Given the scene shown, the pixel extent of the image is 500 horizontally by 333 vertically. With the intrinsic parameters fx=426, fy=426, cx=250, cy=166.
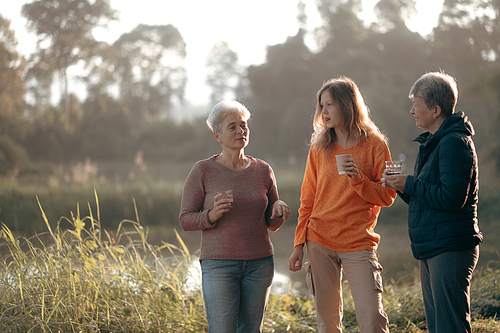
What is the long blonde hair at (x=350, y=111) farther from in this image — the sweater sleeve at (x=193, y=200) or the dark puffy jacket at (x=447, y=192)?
the sweater sleeve at (x=193, y=200)

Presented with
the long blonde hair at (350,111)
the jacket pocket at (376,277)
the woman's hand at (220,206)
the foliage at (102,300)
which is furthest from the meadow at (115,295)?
the long blonde hair at (350,111)

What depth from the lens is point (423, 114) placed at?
6.46ft

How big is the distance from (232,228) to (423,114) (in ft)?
3.45

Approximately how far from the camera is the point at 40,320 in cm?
234

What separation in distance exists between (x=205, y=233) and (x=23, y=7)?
20028 mm

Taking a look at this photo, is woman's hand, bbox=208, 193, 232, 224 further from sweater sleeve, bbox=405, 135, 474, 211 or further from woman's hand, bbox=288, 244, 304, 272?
sweater sleeve, bbox=405, 135, 474, 211

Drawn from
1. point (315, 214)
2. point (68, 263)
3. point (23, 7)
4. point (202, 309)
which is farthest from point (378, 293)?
point (23, 7)

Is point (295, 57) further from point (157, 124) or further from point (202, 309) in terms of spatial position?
point (202, 309)

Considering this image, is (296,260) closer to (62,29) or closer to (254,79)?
(62,29)

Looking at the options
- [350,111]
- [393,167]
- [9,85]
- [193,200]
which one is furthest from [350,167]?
[9,85]

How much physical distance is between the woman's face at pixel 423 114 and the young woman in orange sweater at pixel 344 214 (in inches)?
10.5

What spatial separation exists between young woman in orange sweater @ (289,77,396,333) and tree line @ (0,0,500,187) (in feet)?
42.9

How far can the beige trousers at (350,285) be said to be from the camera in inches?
81.1

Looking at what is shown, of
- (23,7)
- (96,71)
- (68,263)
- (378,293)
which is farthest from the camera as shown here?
(96,71)
